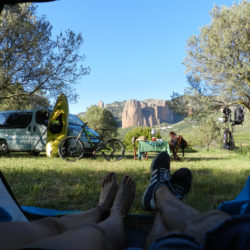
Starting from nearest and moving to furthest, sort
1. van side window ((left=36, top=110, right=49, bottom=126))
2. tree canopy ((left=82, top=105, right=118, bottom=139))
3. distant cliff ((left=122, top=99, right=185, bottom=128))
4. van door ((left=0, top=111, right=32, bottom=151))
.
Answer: van side window ((left=36, top=110, right=49, bottom=126)), van door ((left=0, top=111, right=32, bottom=151)), tree canopy ((left=82, top=105, right=118, bottom=139)), distant cliff ((left=122, top=99, right=185, bottom=128))

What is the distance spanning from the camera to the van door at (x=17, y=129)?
833cm

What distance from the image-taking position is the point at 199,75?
12438mm

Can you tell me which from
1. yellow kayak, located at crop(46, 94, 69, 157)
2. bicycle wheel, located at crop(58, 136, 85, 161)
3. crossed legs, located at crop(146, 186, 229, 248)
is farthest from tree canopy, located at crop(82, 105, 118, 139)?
crossed legs, located at crop(146, 186, 229, 248)

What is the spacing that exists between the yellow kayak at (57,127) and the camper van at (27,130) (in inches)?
13.4

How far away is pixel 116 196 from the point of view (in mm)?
1815

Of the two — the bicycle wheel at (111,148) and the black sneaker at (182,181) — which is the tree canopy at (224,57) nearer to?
the bicycle wheel at (111,148)

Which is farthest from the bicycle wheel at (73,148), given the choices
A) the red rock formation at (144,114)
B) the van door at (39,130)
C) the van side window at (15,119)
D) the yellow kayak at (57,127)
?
the red rock formation at (144,114)

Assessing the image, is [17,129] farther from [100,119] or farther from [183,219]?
[100,119]

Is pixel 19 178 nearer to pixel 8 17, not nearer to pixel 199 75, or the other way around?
pixel 8 17

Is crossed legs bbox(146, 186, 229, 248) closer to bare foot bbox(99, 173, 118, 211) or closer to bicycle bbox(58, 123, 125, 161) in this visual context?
bare foot bbox(99, 173, 118, 211)

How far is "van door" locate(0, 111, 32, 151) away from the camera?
8328 mm

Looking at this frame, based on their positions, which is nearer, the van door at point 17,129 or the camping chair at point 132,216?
the camping chair at point 132,216

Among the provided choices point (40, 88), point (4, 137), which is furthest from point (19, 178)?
point (40, 88)

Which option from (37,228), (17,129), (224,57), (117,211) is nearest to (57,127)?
(17,129)
